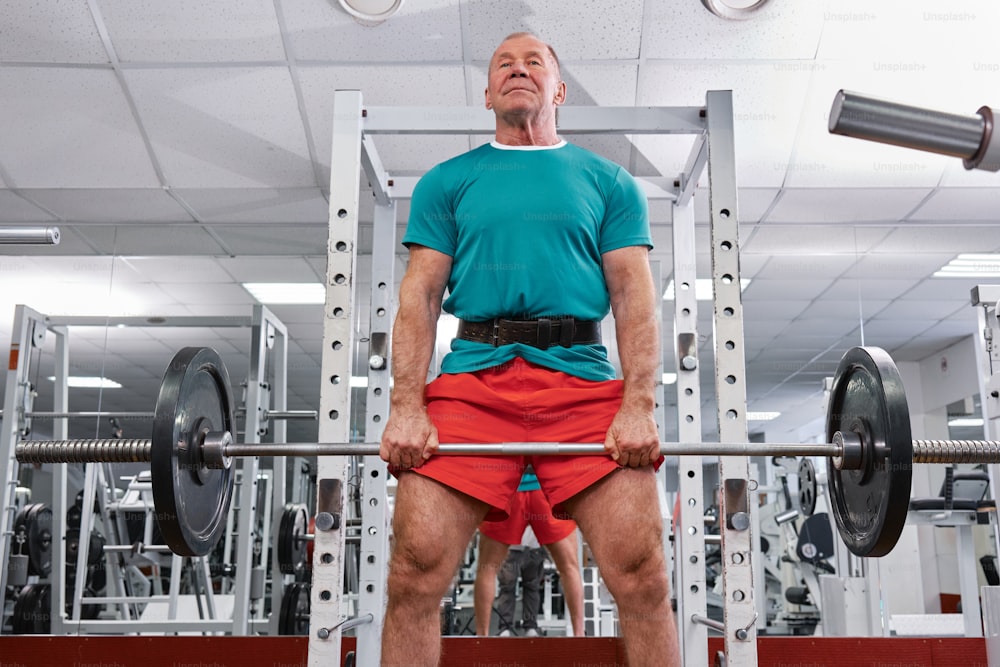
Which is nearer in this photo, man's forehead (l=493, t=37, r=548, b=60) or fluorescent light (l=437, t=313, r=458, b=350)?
man's forehead (l=493, t=37, r=548, b=60)

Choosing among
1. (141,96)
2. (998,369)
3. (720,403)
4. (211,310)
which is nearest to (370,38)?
(141,96)

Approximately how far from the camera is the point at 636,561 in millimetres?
1530

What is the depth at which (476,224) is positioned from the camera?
1.70 meters

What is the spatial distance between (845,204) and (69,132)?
3.90 meters

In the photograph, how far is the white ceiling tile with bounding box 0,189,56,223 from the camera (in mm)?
4465

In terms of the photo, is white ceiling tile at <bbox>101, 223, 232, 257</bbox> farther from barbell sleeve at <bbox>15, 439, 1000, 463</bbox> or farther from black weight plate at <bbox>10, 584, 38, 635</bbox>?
barbell sleeve at <bbox>15, 439, 1000, 463</bbox>

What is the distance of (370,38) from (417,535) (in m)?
2.34

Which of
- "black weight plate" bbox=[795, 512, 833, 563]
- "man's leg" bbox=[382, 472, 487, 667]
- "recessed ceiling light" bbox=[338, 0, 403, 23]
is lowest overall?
"black weight plate" bbox=[795, 512, 833, 563]

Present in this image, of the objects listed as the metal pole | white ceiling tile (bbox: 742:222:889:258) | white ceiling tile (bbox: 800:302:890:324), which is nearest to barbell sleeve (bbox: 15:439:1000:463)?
the metal pole

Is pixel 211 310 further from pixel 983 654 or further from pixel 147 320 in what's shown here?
pixel 983 654

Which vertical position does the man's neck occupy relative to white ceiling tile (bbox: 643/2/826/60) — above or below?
below

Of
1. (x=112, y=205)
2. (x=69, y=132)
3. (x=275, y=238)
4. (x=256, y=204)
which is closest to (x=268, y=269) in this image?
(x=275, y=238)

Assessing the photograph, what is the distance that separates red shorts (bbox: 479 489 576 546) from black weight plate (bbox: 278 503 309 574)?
1941 millimetres

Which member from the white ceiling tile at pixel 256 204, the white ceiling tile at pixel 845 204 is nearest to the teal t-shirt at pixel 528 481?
the white ceiling tile at pixel 256 204
